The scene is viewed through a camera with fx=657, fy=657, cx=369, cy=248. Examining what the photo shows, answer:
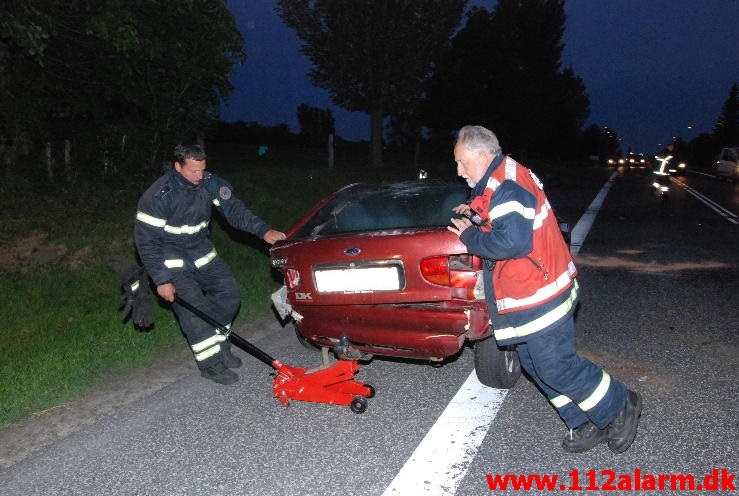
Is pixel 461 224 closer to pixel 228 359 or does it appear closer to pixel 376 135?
pixel 228 359

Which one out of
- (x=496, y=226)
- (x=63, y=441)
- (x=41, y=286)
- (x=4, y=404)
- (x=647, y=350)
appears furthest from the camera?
(x=41, y=286)

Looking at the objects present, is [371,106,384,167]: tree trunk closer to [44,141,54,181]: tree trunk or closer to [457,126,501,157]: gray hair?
[44,141,54,181]: tree trunk

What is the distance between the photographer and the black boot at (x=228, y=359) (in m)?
4.94

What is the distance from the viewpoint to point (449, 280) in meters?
3.85

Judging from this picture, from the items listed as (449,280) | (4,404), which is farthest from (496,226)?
(4,404)

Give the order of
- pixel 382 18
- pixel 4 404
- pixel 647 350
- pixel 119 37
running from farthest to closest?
pixel 382 18 → pixel 119 37 → pixel 647 350 → pixel 4 404

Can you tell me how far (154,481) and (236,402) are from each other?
3.46ft

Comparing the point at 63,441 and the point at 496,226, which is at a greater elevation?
the point at 496,226

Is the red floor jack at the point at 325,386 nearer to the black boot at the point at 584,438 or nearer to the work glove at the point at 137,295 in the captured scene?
→ the work glove at the point at 137,295

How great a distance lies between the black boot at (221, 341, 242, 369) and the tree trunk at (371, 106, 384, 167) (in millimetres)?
20605

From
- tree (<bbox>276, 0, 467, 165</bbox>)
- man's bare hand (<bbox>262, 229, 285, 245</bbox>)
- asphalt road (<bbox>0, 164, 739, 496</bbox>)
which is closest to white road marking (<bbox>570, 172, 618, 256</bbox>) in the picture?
asphalt road (<bbox>0, 164, 739, 496</bbox>)

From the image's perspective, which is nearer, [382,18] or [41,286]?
[41,286]

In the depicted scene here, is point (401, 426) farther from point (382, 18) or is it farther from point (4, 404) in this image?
point (382, 18)

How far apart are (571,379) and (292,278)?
1.98 meters
